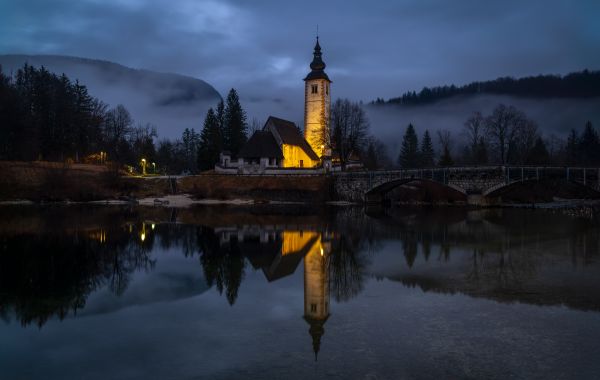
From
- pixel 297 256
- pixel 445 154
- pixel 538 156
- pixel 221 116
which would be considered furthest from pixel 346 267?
pixel 221 116

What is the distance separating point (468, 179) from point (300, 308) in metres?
50.6

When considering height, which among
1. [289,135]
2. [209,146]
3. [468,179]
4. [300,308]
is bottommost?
[300,308]

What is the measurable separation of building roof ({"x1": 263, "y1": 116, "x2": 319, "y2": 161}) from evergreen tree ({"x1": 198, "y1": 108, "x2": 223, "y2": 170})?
9.32m

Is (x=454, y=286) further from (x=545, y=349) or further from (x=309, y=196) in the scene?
(x=309, y=196)

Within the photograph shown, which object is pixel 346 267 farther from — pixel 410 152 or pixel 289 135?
pixel 410 152

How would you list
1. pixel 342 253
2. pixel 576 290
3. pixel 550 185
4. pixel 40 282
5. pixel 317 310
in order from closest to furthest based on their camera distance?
1. pixel 317 310
2. pixel 576 290
3. pixel 40 282
4. pixel 342 253
5. pixel 550 185

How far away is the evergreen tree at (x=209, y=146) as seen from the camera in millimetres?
89562

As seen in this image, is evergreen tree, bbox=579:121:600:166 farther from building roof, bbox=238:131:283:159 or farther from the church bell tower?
building roof, bbox=238:131:283:159

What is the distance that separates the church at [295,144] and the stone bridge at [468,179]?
6.42 m

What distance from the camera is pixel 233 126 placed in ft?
324

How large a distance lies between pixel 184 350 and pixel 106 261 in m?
13.3

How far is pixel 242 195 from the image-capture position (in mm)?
73438

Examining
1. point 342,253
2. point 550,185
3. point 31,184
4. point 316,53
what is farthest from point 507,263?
point 316,53

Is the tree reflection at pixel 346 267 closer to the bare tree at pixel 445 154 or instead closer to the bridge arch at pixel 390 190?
the bridge arch at pixel 390 190
